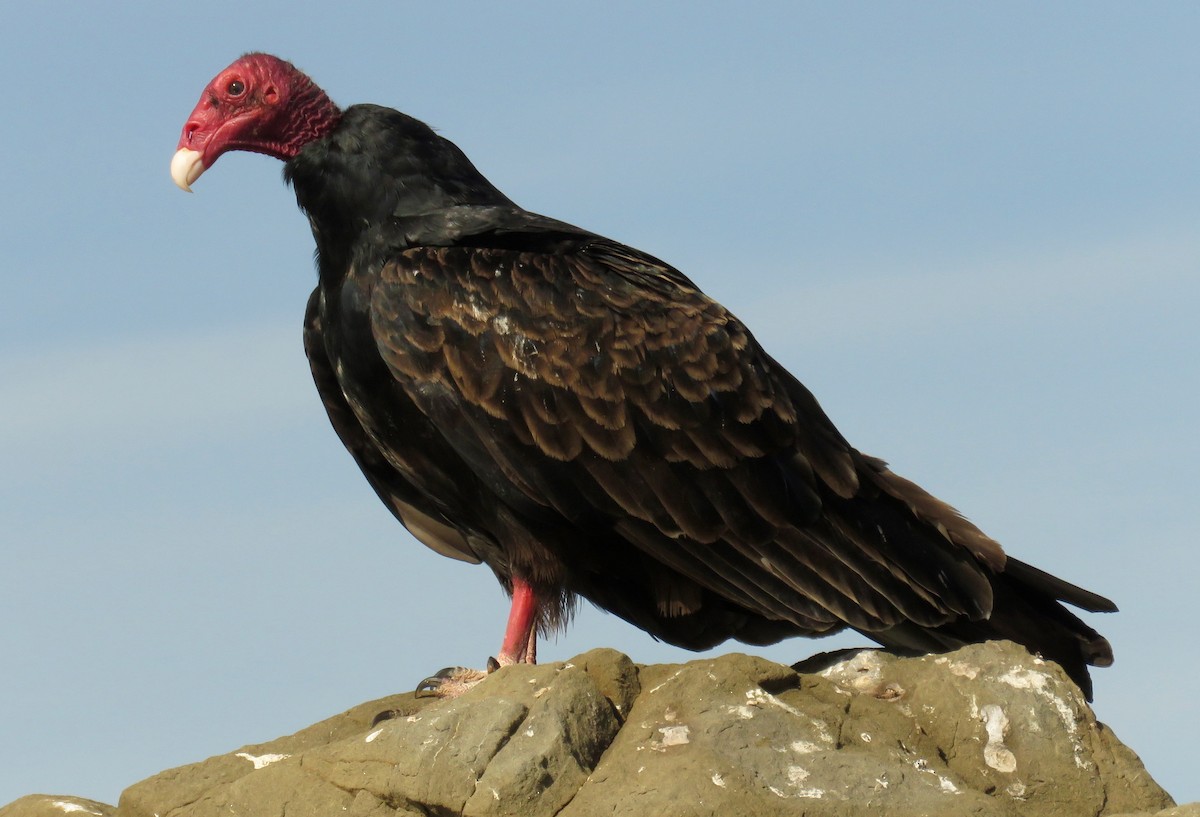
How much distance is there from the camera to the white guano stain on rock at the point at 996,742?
541cm

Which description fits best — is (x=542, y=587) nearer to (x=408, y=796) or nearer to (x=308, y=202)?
(x=408, y=796)

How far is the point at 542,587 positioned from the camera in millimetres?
6500

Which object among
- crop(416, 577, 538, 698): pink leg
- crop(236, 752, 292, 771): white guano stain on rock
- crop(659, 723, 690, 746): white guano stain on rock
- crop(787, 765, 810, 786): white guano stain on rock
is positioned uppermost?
crop(416, 577, 538, 698): pink leg

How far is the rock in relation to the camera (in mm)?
5000

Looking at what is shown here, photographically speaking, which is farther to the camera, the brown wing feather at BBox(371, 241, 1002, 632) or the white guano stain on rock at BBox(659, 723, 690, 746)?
the brown wing feather at BBox(371, 241, 1002, 632)

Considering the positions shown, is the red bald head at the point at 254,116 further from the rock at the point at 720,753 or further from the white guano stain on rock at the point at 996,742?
the white guano stain on rock at the point at 996,742

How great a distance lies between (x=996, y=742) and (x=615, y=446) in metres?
1.83

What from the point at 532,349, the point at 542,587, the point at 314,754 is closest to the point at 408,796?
the point at 314,754

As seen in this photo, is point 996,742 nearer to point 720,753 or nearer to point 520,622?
point 720,753

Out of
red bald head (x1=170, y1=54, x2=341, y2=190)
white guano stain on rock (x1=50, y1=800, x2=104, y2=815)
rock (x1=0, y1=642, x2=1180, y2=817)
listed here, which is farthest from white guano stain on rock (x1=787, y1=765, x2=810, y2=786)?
red bald head (x1=170, y1=54, x2=341, y2=190)

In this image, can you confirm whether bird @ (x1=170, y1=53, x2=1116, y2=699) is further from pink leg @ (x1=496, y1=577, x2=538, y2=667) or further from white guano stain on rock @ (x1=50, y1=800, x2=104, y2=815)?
white guano stain on rock @ (x1=50, y1=800, x2=104, y2=815)

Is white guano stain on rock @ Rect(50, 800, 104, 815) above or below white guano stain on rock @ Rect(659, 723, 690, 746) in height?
above

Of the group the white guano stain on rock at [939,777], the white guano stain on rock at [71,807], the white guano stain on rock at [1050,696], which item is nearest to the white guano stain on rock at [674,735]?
the white guano stain on rock at [939,777]

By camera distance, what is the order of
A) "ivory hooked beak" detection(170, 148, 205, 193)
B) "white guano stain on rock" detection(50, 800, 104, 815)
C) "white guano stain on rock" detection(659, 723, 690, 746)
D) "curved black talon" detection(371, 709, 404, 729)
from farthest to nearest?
"ivory hooked beak" detection(170, 148, 205, 193)
"curved black talon" detection(371, 709, 404, 729)
"white guano stain on rock" detection(50, 800, 104, 815)
"white guano stain on rock" detection(659, 723, 690, 746)
